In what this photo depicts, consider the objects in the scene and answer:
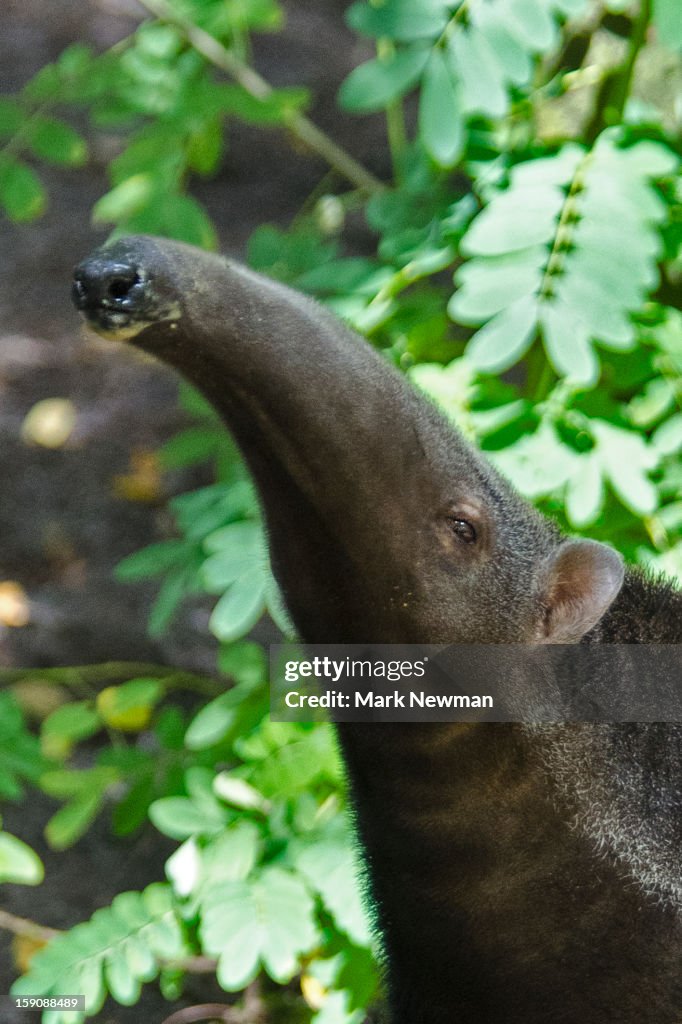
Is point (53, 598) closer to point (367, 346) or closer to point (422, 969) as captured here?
point (422, 969)

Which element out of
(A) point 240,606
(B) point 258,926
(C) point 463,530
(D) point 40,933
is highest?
(C) point 463,530

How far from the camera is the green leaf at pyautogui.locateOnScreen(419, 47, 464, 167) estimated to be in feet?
8.93

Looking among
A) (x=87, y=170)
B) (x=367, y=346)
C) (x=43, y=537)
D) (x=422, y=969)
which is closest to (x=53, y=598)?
(x=43, y=537)

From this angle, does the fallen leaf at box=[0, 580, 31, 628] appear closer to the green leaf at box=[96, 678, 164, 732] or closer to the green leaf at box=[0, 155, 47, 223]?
the green leaf at box=[96, 678, 164, 732]

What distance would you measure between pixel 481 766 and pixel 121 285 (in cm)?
105

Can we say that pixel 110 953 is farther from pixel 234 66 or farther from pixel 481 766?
pixel 234 66

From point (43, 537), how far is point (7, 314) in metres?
1.31

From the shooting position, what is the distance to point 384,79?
112 inches

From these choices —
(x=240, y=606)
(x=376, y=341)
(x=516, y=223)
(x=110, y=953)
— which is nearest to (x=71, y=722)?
(x=110, y=953)

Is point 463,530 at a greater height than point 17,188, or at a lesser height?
greater

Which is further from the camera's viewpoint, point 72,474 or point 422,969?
point 72,474

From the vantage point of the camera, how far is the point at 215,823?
3.01 metres

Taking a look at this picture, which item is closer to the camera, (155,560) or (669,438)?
(669,438)

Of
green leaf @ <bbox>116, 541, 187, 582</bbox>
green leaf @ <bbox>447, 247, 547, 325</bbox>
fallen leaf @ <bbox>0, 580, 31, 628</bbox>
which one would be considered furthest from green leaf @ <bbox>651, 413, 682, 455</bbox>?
fallen leaf @ <bbox>0, 580, 31, 628</bbox>
